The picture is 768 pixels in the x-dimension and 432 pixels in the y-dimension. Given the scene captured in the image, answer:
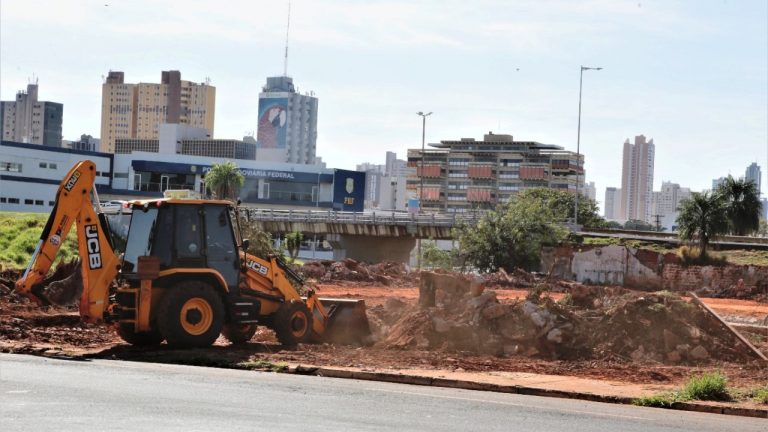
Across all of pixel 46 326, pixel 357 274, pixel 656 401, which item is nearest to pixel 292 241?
pixel 357 274

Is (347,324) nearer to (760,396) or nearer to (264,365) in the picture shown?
(264,365)

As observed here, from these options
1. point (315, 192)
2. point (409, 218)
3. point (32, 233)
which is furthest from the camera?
point (315, 192)

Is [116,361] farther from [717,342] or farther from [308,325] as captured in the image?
[717,342]

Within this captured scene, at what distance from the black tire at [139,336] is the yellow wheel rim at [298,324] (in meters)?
2.45

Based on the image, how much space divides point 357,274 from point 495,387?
3120 cm

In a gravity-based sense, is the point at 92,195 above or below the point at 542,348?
above

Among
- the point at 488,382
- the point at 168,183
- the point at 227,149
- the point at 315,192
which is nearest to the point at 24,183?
the point at 168,183

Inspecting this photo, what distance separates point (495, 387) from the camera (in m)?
16.1

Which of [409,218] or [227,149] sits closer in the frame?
[409,218]

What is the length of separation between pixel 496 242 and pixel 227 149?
12294 cm

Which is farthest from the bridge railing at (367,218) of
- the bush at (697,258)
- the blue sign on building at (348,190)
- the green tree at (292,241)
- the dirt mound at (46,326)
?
the dirt mound at (46,326)

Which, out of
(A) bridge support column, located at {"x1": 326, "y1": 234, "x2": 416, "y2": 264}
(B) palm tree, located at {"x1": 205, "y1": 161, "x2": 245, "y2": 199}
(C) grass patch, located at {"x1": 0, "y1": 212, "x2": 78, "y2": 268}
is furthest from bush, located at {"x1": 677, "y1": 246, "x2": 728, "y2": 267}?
(B) palm tree, located at {"x1": 205, "y1": 161, "x2": 245, "y2": 199}

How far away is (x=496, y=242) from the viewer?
5450 cm

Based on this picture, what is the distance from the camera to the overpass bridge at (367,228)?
70.4m
